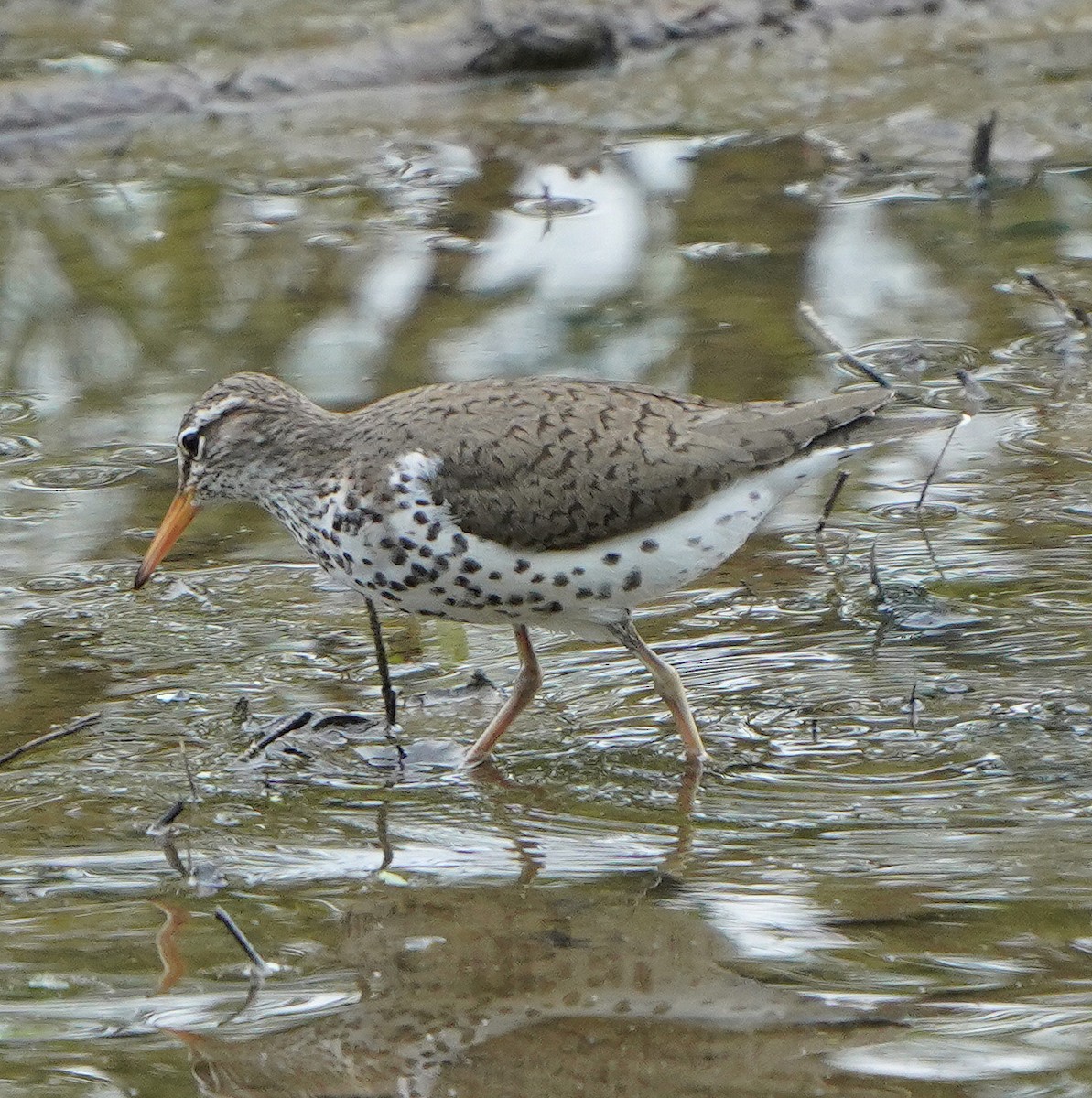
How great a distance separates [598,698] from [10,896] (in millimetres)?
2225

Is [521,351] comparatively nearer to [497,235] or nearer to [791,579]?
[497,235]

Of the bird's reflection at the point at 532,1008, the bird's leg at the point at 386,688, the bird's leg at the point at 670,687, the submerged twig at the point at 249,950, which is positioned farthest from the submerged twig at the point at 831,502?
the submerged twig at the point at 249,950

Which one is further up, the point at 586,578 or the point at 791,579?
the point at 586,578

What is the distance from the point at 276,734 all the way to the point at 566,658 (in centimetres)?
139

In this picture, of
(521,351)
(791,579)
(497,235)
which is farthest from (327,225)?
(791,579)

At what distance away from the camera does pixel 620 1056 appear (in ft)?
14.3

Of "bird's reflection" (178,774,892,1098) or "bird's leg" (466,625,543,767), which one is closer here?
"bird's reflection" (178,774,892,1098)

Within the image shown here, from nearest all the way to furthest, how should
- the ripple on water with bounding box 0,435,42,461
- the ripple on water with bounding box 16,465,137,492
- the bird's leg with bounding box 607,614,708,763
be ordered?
the bird's leg with bounding box 607,614,708,763 → the ripple on water with bounding box 16,465,137,492 → the ripple on water with bounding box 0,435,42,461

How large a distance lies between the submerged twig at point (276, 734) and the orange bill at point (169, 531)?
3.44 ft

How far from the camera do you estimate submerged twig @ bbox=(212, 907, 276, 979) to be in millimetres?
4688

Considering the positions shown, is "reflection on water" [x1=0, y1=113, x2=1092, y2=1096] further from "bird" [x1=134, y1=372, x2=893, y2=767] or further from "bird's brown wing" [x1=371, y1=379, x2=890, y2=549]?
"bird's brown wing" [x1=371, y1=379, x2=890, y2=549]

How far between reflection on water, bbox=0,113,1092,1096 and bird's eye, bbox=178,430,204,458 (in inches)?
31.4

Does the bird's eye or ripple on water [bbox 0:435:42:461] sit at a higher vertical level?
the bird's eye

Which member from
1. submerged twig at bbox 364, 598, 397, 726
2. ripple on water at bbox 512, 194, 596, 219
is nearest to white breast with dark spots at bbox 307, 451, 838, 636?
submerged twig at bbox 364, 598, 397, 726
